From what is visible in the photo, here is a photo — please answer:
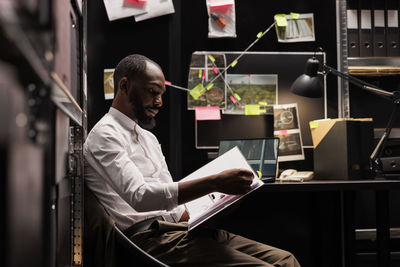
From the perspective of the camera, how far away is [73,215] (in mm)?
1099

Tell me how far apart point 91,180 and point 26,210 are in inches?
36.7

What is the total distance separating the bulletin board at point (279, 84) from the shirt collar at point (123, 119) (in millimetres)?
887

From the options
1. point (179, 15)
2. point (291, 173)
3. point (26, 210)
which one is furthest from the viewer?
point (179, 15)

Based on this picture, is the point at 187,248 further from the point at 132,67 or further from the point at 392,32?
the point at 392,32

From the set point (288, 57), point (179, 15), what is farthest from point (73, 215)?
point (288, 57)

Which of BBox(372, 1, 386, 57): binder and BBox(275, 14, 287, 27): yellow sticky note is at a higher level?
BBox(275, 14, 287, 27): yellow sticky note

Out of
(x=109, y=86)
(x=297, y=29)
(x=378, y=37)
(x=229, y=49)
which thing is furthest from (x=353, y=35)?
(x=109, y=86)

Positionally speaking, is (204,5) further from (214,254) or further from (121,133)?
(214,254)

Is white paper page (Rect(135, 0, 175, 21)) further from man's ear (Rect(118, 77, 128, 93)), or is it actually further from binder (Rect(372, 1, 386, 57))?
binder (Rect(372, 1, 386, 57))

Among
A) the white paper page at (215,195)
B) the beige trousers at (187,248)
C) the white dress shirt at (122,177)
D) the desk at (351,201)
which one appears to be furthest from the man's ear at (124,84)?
the desk at (351,201)

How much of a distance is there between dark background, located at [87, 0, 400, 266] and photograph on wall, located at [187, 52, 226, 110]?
4cm

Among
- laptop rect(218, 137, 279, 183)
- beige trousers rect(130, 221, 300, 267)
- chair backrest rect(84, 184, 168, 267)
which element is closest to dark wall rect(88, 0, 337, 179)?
laptop rect(218, 137, 279, 183)

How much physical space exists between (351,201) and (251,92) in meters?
0.80

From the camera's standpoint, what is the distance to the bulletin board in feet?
8.02
